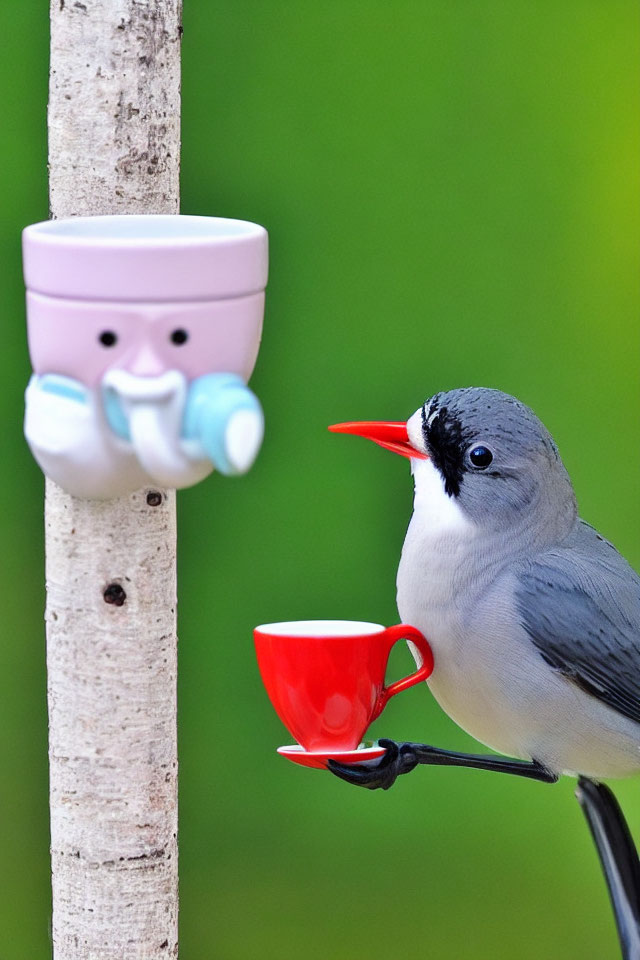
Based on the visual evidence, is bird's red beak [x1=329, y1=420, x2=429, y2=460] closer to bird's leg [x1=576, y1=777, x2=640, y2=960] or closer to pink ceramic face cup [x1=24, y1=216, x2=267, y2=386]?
pink ceramic face cup [x1=24, y1=216, x2=267, y2=386]

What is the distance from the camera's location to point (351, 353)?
101cm

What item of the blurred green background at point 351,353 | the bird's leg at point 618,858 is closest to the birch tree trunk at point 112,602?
the bird's leg at point 618,858

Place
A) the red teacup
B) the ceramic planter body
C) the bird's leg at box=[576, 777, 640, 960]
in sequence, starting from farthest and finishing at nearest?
the bird's leg at box=[576, 777, 640, 960] → the red teacup → the ceramic planter body

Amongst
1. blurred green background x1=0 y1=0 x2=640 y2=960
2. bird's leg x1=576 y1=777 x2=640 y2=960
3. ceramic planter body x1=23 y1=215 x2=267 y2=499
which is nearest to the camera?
ceramic planter body x1=23 y1=215 x2=267 y2=499

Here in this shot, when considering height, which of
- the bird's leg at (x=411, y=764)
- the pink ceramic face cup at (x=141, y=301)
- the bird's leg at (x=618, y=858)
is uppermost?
the pink ceramic face cup at (x=141, y=301)

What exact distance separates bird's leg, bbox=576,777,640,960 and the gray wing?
0.33ft

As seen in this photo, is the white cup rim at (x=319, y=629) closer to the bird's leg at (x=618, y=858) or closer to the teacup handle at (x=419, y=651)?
the teacup handle at (x=419, y=651)

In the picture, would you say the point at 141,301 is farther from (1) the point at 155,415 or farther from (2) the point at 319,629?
(2) the point at 319,629

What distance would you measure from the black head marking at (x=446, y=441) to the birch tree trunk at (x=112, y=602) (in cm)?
13

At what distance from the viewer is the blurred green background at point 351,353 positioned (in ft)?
3.22

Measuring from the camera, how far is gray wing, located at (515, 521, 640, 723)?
2.09 feet

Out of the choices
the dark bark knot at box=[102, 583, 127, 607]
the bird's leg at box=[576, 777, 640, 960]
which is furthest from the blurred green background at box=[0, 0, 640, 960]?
the dark bark knot at box=[102, 583, 127, 607]

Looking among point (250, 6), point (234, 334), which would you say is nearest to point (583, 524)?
point (234, 334)

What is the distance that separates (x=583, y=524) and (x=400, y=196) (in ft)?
1.34
